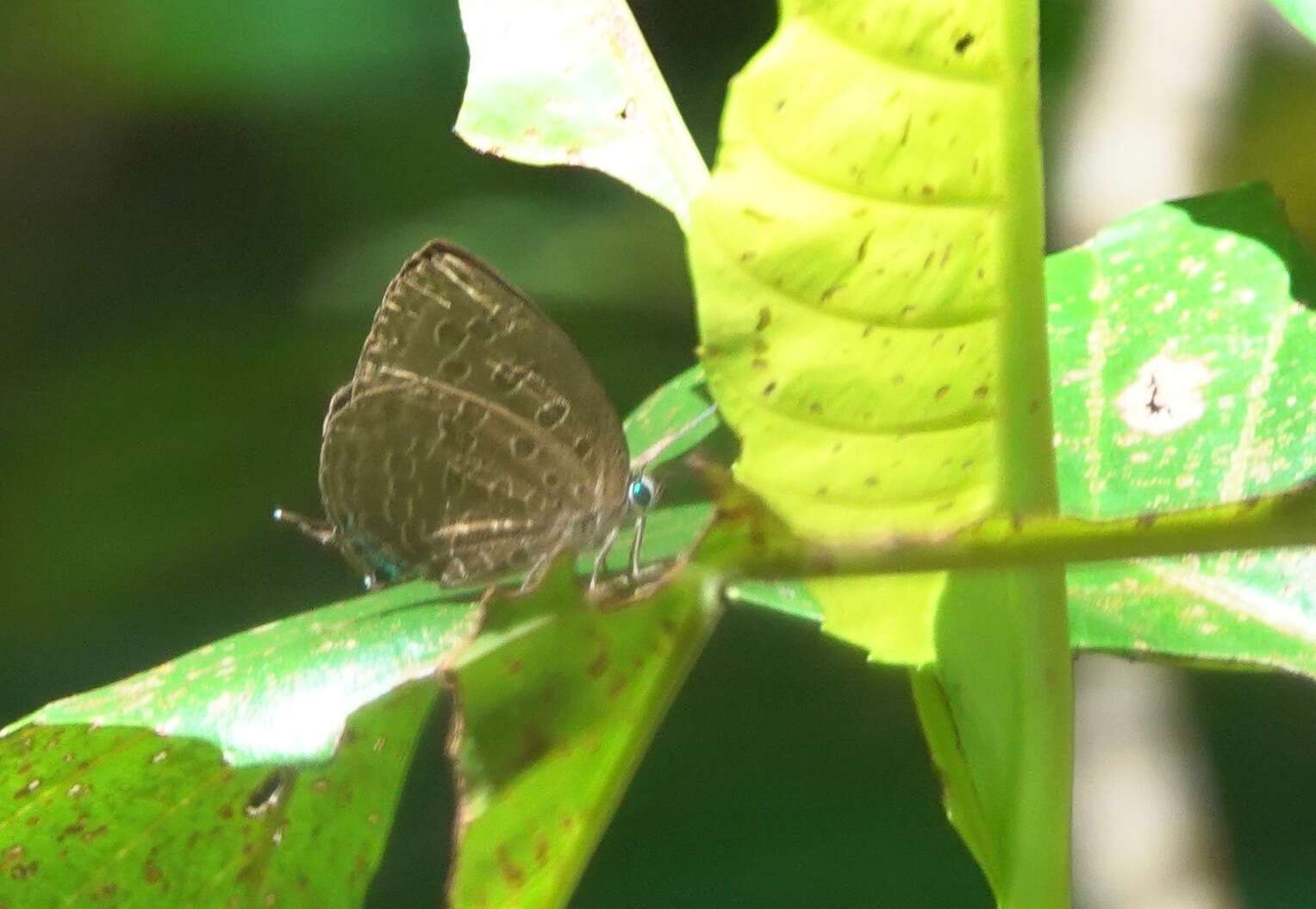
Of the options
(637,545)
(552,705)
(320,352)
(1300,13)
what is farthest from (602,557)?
(320,352)

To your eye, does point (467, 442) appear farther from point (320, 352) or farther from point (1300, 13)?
point (320, 352)

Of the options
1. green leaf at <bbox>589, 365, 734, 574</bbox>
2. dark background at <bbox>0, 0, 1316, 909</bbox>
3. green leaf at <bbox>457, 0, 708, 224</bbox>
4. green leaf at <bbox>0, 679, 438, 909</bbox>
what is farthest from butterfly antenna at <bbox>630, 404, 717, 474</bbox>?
dark background at <bbox>0, 0, 1316, 909</bbox>

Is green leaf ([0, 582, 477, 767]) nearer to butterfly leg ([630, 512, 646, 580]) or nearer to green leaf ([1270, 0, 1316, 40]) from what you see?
butterfly leg ([630, 512, 646, 580])

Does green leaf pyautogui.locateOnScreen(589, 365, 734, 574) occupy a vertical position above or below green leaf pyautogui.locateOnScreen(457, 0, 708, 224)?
below

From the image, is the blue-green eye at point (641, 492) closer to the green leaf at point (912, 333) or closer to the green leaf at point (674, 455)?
the green leaf at point (674, 455)

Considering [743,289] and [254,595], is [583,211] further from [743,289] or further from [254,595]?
[743,289]

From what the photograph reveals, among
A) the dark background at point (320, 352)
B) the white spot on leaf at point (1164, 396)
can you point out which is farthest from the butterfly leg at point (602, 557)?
the dark background at point (320, 352)
